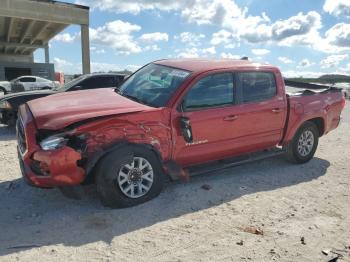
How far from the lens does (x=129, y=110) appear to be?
4824 millimetres

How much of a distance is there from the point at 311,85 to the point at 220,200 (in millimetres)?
4172

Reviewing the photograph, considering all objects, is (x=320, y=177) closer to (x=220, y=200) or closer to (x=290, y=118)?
(x=290, y=118)

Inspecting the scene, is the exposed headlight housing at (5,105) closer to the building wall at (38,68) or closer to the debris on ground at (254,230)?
the debris on ground at (254,230)

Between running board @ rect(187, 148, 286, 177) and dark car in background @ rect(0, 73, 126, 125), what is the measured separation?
357 cm

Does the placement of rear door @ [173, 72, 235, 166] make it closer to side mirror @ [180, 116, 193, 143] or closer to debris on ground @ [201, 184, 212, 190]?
side mirror @ [180, 116, 193, 143]

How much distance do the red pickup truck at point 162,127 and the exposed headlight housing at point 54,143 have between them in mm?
11

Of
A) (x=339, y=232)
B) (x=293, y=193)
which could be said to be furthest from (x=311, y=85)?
(x=339, y=232)

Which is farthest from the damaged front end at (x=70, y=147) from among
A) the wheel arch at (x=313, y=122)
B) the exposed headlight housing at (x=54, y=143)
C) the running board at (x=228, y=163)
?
the wheel arch at (x=313, y=122)

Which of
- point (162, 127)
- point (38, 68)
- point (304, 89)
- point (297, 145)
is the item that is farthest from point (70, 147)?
point (38, 68)

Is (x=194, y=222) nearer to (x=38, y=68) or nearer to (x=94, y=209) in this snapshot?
(x=94, y=209)

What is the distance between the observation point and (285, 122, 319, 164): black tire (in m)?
6.77

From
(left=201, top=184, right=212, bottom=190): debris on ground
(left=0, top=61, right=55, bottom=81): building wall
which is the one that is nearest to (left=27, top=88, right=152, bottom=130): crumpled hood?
(left=201, top=184, right=212, bottom=190): debris on ground

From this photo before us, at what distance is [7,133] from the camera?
9.38m

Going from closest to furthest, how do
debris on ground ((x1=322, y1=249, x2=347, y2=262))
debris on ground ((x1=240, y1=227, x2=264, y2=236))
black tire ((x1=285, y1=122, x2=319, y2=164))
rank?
1. debris on ground ((x1=322, y1=249, x2=347, y2=262))
2. debris on ground ((x1=240, y1=227, x2=264, y2=236))
3. black tire ((x1=285, y1=122, x2=319, y2=164))
